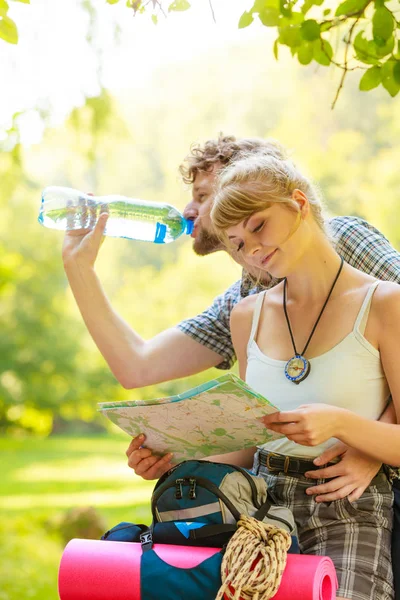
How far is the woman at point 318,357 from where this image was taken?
1513 millimetres

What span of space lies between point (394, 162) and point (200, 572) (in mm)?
10391

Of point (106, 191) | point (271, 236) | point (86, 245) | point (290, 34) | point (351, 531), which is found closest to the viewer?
point (351, 531)

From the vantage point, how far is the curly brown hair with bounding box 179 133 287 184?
6.73 ft

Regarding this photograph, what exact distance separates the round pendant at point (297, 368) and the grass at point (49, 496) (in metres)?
5.25

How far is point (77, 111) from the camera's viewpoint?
6.42 meters

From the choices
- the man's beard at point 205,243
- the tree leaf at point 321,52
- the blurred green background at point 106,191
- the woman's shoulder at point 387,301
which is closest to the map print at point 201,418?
the woman's shoulder at point 387,301

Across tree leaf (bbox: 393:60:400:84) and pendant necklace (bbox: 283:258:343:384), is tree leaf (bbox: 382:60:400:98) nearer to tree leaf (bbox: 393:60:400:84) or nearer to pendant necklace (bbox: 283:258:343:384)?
tree leaf (bbox: 393:60:400:84)

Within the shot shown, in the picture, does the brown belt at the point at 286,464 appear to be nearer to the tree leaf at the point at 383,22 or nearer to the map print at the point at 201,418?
the map print at the point at 201,418

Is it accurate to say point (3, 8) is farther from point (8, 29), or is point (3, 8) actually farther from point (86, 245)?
point (86, 245)

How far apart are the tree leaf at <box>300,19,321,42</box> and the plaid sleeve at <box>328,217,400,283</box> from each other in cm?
47

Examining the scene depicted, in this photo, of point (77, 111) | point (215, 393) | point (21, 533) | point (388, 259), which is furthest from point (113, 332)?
point (21, 533)

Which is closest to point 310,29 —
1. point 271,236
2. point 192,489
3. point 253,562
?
point 271,236

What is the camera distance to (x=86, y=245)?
2152mm

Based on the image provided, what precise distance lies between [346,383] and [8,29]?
40.3 inches
